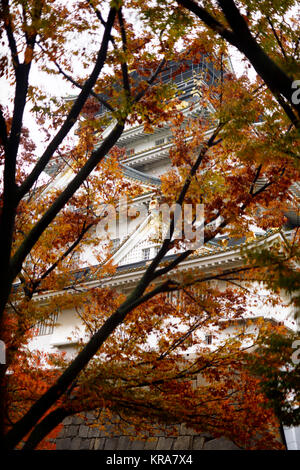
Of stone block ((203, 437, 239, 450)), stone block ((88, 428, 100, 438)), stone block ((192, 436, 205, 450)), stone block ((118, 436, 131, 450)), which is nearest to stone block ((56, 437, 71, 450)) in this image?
stone block ((88, 428, 100, 438))

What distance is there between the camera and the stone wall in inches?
523

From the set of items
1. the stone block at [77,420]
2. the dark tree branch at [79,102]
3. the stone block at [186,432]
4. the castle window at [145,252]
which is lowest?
the stone block at [186,432]

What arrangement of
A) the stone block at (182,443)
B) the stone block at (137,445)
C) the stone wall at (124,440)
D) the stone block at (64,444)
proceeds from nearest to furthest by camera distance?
1. the stone wall at (124,440)
2. the stone block at (182,443)
3. the stone block at (137,445)
4. the stone block at (64,444)

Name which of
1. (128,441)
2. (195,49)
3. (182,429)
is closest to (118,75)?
(195,49)

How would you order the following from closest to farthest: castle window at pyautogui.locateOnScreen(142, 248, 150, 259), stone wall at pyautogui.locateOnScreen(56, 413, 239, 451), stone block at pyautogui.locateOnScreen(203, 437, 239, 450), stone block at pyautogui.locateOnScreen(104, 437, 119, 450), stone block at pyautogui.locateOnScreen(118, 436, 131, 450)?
stone block at pyautogui.locateOnScreen(203, 437, 239, 450), stone wall at pyautogui.locateOnScreen(56, 413, 239, 451), stone block at pyautogui.locateOnScreen(118, 436, 131, 450), stone block at pyautogui.locateOnScreen(104, 437, 119, 450), castle window at pyautogui.locateOnScreen(142, 248, 150, 259)

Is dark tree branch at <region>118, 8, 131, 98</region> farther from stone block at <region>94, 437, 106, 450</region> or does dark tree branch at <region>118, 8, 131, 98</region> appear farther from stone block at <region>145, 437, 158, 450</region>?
stone block at <region>94, 437, 106, 450</region>

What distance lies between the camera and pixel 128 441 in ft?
49.7

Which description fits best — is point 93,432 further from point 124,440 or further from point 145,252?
point 145,252

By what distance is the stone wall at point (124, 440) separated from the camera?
13.3m

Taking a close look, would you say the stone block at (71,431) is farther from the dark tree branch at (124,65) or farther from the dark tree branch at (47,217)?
the dark tree branch at (124,65)

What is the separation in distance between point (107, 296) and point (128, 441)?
530 centimetres

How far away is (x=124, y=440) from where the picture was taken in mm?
15328

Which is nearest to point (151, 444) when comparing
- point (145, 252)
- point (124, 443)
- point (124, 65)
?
point (124, 443)

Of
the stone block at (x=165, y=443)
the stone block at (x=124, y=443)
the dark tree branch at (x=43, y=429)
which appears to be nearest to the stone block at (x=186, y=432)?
the stone block at (x=165, y=443)
